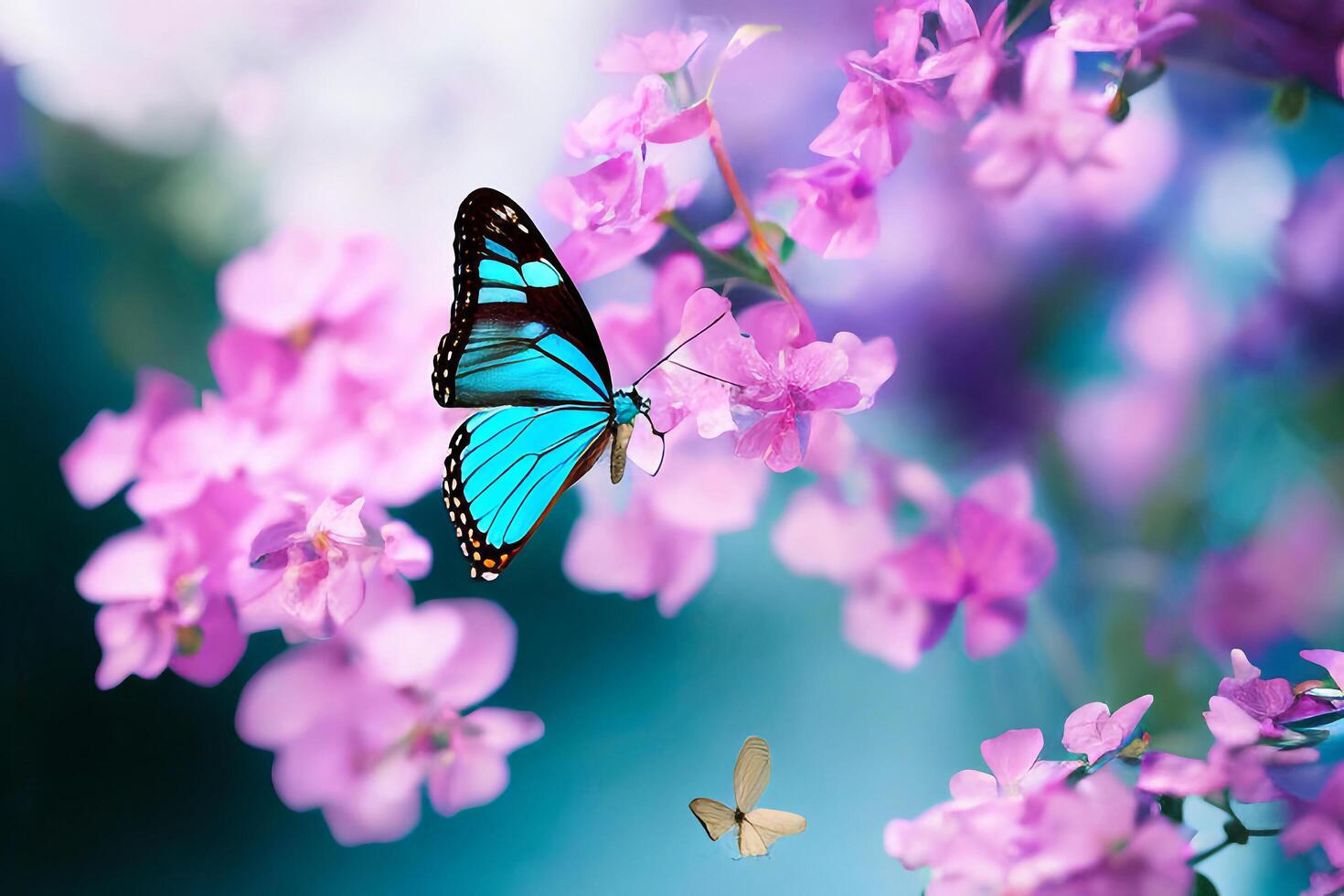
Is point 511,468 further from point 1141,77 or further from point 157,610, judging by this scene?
point 1141,77

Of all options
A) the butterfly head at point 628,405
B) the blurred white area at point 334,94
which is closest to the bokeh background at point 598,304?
the blurred white area at point 334,94

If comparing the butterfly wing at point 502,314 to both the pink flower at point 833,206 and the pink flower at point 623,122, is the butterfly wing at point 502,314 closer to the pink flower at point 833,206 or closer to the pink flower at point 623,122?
the pink flower at point 623,122

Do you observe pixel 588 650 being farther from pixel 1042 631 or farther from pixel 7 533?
pixel 7 533

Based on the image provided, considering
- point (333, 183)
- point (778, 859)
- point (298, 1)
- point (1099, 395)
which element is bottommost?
point (778, 859)

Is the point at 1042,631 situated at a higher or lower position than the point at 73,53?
lower

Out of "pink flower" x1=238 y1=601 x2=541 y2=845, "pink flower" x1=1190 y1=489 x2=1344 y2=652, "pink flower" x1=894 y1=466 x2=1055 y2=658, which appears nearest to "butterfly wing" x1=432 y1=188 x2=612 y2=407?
"pink flower" x1=238 y1=601 x2=541 y2=845

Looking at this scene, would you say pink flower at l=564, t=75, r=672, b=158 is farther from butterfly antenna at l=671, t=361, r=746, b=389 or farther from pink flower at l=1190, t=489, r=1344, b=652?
pink flower at l=1190, t=489, r=1344, b=652

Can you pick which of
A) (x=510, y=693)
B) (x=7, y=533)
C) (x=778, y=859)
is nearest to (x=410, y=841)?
(x=510, y=693)

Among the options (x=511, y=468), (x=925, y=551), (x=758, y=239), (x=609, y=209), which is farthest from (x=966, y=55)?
(x=511, y=468)
